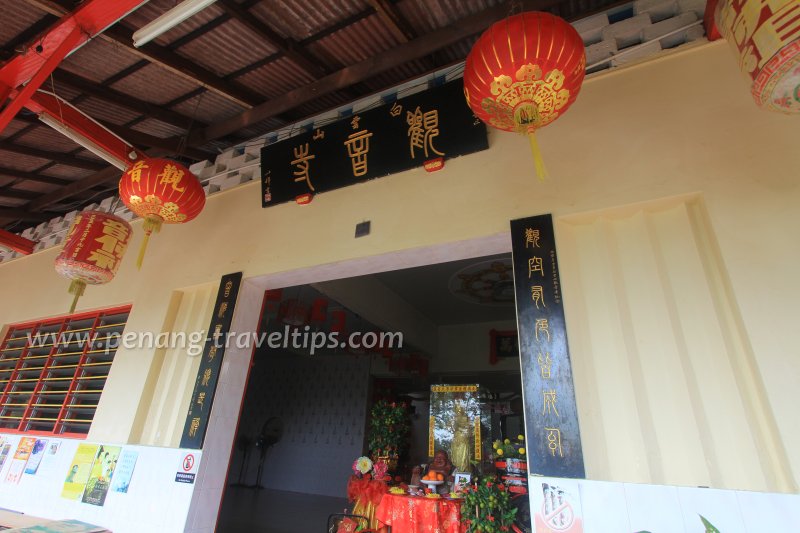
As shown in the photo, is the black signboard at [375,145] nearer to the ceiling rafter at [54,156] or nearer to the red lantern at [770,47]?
the red lantern at [770,47]

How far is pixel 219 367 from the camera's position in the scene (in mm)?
2877

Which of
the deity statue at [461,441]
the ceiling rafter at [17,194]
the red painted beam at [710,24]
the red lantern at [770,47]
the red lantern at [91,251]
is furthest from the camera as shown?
the ceiling rafter at [17,194]

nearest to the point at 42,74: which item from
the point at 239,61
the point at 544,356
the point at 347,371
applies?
the point at 239,61

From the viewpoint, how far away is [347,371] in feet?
27.4

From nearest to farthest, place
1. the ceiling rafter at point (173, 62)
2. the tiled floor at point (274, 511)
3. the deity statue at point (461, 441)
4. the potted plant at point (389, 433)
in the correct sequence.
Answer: the ceiling rafter at point (173, 62), the deity statue at point (461, 441), the potted plant at point (389, 433), the tiled floor at point (274, 511)

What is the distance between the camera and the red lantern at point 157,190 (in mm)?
2656

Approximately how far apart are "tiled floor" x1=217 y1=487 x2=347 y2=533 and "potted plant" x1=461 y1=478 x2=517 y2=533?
3.04m

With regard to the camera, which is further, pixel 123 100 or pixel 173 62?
pixel 123 100

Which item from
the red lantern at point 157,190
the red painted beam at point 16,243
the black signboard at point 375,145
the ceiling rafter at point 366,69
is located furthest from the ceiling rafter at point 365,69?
the red painted beam at point 16,243

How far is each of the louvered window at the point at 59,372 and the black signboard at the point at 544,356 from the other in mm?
3655

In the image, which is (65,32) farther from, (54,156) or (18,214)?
(18,214)

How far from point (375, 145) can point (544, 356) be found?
1.87m

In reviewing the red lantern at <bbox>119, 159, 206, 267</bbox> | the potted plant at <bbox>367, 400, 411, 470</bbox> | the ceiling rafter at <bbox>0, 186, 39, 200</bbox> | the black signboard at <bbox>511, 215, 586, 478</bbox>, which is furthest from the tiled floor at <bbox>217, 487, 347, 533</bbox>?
the ceiling rafter at <bbox>0, 186, 39, 200</bbox>

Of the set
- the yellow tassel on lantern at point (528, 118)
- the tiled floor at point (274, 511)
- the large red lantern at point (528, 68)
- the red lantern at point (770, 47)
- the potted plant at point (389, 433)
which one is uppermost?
the large red lantern at point (528, 68)
